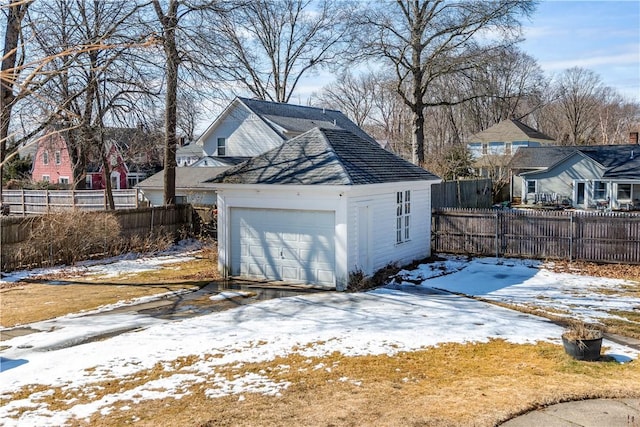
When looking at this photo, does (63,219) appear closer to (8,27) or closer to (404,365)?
(8,27)

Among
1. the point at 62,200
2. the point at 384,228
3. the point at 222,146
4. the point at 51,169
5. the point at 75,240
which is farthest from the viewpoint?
the point at 51,169

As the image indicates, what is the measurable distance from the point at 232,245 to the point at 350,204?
3.81 m

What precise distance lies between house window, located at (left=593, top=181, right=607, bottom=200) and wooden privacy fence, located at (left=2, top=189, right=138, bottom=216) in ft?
88.3

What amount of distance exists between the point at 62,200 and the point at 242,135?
11275 mm

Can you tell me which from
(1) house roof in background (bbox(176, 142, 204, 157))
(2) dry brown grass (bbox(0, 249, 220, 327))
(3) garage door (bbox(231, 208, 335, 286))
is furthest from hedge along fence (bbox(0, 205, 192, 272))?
(1) house roof in background (bbox(176, 142, 204, 157))

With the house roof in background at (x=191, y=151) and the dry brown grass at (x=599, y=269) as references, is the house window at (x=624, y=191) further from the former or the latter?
the house roof in background at (x=191, y=151)

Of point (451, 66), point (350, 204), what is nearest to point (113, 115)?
point (350, 204)

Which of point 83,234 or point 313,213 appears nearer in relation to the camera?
point 313,213

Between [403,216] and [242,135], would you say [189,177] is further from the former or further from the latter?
[403,216]

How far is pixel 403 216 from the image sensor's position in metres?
17.5

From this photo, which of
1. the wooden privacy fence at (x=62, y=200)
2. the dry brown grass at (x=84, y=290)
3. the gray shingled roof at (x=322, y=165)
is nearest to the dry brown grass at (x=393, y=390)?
the dry brown grass at (x=84, y=290)

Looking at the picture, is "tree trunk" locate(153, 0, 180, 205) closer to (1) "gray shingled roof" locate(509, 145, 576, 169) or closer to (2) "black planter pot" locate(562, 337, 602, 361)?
(2) "black planter pot" locate(562, 337, 602, 361)

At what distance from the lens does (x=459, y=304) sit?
12883mm

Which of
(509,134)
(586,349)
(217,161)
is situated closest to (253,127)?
(217,161)
